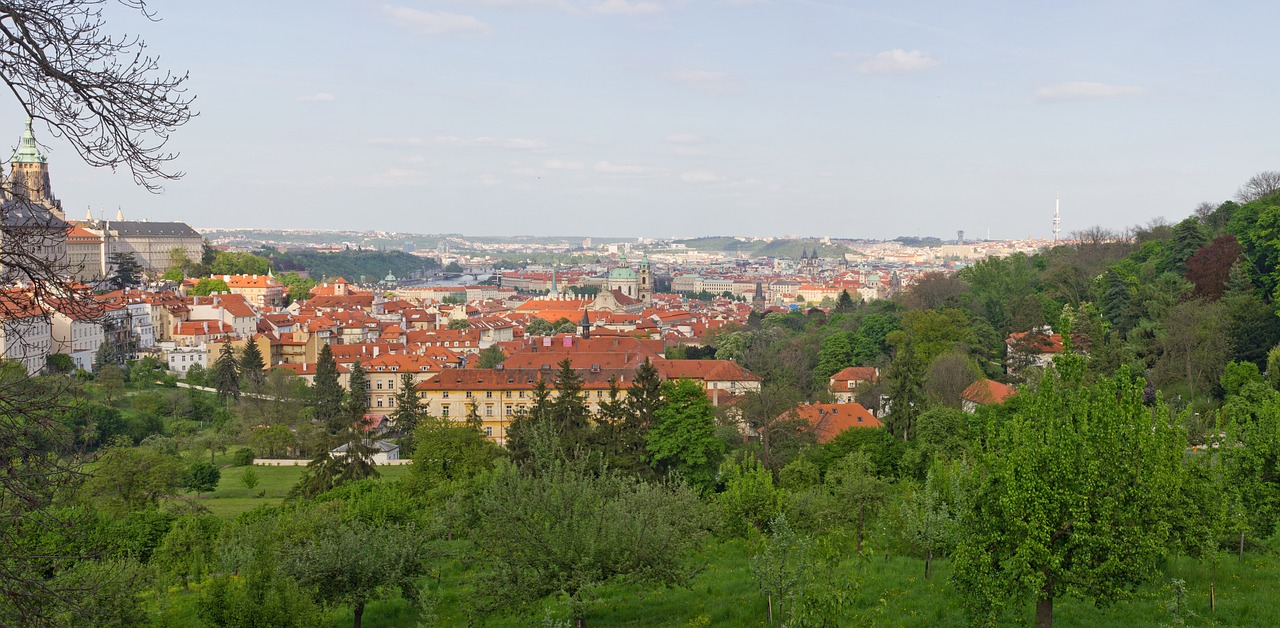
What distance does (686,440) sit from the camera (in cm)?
3177

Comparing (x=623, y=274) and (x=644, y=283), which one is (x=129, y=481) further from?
(x=644, y=283)

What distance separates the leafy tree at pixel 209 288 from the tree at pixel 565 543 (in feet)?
305

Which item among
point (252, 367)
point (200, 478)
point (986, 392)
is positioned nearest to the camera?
point (986, 392)

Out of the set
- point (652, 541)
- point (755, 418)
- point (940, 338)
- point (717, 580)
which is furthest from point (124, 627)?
point (940, 338)

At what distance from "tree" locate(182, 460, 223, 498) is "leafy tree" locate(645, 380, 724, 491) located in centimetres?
1844

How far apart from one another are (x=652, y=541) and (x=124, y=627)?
25.1 ft

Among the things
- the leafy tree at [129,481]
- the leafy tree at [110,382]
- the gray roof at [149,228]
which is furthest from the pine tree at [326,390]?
the gray roof at [149,228]

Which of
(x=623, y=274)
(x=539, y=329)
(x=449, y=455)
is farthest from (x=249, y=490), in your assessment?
(x=623, y=274)

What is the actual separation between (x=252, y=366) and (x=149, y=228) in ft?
253

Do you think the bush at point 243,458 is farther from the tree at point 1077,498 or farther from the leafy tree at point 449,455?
the tree at point 1077,498

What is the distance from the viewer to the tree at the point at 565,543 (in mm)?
13445

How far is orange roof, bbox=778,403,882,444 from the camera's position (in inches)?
1422

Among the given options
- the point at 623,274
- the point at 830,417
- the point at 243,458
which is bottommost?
the point at 243,458

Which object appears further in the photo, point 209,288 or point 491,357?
point 209,288
